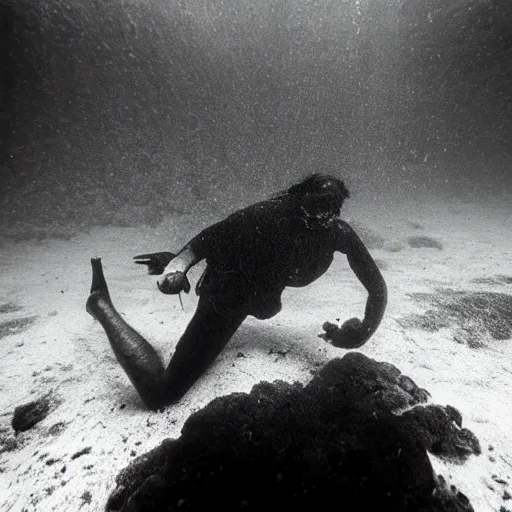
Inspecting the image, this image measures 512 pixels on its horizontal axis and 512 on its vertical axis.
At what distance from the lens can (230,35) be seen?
16.5 meters

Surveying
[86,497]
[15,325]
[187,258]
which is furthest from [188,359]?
[15,325]

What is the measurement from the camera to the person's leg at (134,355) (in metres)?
2.00

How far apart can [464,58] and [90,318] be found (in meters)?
30.6

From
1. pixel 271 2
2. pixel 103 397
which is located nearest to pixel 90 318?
pixel 103 397

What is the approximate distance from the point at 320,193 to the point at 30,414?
8.08ft

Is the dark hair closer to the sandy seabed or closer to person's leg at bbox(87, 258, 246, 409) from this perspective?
person's leg at bbox(87, 258, 246, 409)

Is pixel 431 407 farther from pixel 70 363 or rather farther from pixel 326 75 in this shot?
pixel 326 75

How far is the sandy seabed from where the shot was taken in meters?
1.44

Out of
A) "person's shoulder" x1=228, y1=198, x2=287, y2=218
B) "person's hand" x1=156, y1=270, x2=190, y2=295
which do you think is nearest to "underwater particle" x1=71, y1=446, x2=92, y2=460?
"person's hand" x1=156, y1=270, x2=190, y2=295

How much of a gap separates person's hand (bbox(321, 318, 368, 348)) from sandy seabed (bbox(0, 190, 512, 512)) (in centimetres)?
28

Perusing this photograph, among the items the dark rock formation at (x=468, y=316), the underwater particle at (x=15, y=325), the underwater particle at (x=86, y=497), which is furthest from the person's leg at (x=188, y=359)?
the dark rock formation at (x=468, y=316)

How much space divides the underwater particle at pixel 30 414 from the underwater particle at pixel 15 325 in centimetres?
157

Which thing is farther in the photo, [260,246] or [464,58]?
[464,58]

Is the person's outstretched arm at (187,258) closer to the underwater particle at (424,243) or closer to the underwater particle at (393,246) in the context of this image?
the underwater particle at (393,246)
